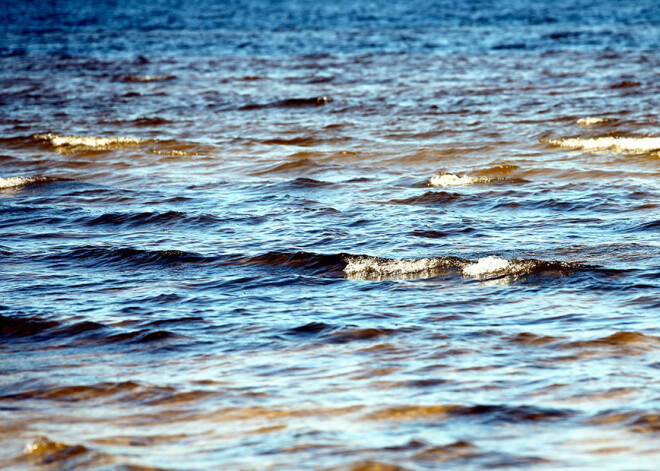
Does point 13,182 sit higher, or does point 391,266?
point 13,182

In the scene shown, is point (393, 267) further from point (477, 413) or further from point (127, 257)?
point (477, 413)

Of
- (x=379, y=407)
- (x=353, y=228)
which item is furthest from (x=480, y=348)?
(x=353, y=228)

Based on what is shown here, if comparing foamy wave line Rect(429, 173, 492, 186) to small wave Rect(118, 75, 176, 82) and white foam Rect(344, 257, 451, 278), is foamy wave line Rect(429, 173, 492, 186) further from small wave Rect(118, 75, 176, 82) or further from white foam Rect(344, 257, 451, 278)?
small wave Rect(118, 75, 176, 82)

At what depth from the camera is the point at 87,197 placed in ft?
34.9

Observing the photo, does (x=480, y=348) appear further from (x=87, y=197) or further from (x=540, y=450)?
(x=87, y=197)

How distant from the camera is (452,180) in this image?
420 inches

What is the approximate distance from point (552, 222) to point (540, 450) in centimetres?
474

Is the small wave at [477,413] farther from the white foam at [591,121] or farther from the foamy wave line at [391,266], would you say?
the white foam at [591,121]

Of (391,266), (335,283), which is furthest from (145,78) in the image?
(335,283)

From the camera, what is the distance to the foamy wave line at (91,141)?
1422 centimetres

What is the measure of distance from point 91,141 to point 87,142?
0.23 feet

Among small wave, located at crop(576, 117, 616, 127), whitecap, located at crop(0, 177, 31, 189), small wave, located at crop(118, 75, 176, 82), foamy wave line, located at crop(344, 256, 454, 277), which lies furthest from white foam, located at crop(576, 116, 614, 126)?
small wave, located at crop(118, 75, 176, 82)

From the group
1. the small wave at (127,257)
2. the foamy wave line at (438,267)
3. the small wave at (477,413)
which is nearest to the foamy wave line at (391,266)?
the foamy wave line at (438,267)

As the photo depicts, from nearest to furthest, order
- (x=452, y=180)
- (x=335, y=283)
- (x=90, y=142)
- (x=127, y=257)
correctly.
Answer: (x=335, y=283) → (x=127, y=257) → (x=452, y=180) → (x=90, y=142)
